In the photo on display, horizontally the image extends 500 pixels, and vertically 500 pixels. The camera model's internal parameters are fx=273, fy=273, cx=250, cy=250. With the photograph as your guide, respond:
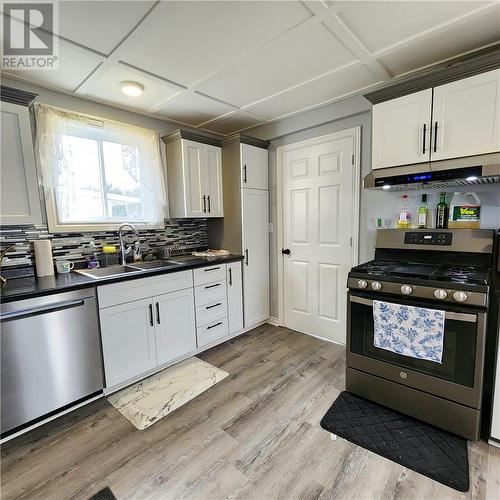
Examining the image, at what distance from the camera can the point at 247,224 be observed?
9.93 ft

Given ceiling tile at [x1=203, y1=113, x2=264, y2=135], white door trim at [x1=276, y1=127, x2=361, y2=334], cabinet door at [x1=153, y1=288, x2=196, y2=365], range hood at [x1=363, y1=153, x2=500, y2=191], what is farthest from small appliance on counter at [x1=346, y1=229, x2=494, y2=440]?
ceiling tile at [x1=203, y1=113, x2=264, y2=135]

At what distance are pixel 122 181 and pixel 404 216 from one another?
2564 millimetres

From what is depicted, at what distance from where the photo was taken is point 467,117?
1.69 metres

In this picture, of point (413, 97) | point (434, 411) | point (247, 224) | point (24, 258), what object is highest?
point (413, 97)

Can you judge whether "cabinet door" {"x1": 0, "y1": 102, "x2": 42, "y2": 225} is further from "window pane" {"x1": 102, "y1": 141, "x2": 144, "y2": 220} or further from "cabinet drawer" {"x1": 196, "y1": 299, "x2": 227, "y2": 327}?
"cabinet drawer" {"x1": 196, "y1": 299, "x2": 227, "y2": 327}

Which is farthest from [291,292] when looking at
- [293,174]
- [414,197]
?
[414,197]

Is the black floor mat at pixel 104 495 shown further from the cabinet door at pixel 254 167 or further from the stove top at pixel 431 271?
the cabinet door at pixel 254 167

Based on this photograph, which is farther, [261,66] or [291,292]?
[291,292]

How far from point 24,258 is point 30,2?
163 centimetres

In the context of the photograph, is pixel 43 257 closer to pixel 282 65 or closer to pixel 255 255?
pixel 255 255

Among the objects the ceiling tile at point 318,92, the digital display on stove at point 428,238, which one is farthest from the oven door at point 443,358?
the ceiling tile at point 318,92

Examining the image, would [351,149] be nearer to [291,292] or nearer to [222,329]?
[291,292]

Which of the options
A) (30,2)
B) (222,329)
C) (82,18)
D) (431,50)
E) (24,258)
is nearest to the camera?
(30,2)

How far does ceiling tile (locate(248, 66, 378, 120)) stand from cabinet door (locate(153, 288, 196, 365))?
1913 millimetres
